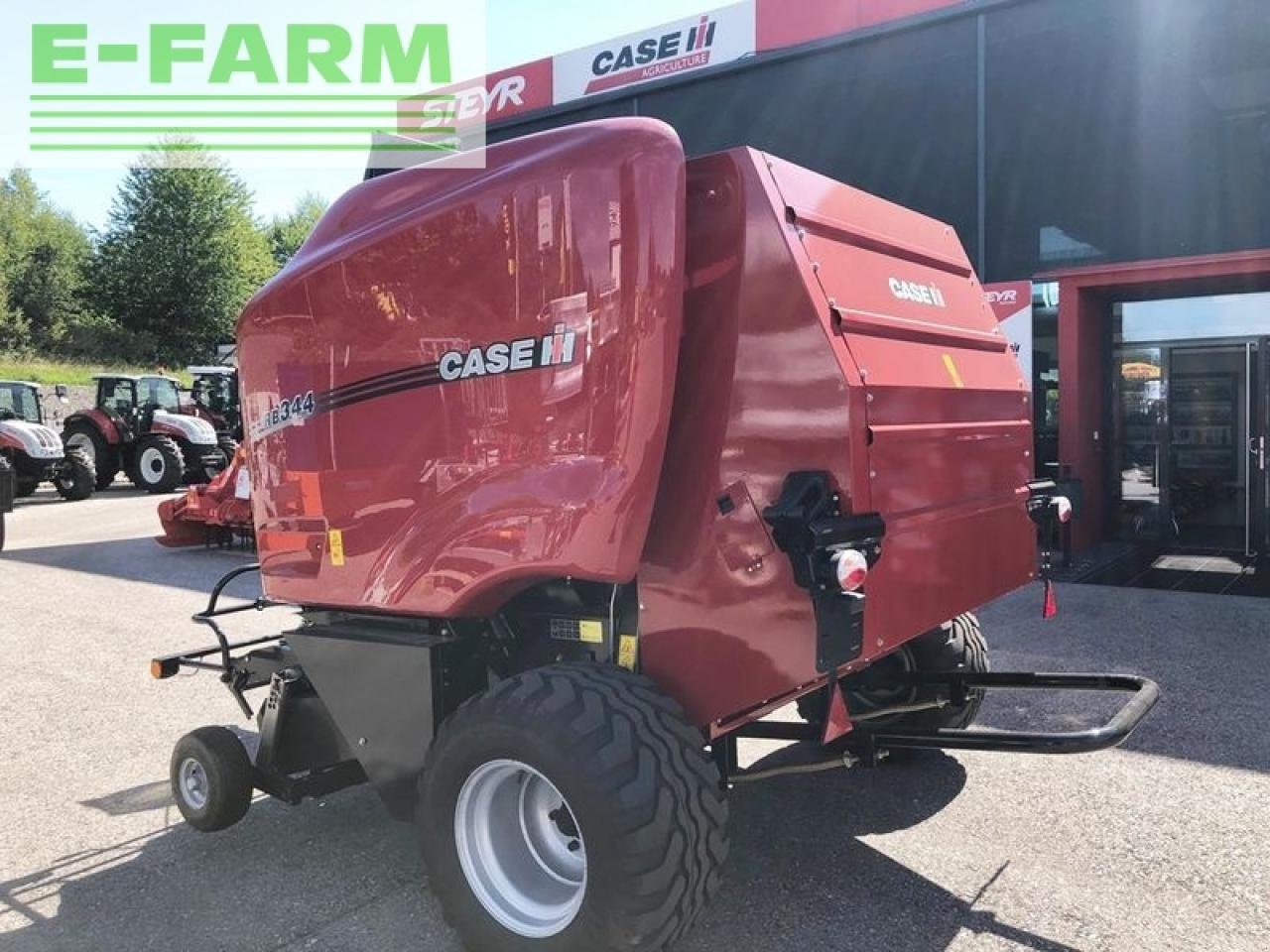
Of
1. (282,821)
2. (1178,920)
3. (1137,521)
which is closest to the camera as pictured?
(1178,920)

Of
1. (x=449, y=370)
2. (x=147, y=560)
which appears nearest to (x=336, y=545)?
(x=449, y=370)

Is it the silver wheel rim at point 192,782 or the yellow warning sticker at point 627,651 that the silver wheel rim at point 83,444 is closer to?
the silver wheel rim at point 192,782

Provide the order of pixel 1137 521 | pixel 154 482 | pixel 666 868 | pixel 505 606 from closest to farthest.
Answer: pixel 666 868 < pixel 505 606 < pixel 1137 521 < pixel 154 482

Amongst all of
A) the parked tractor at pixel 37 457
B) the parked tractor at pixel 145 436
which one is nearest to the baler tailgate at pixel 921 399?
the parked tractor at pixel 145 436

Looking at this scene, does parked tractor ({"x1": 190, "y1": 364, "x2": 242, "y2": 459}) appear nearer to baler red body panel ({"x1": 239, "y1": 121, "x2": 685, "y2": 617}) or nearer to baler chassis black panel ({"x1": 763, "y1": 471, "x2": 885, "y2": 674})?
baler red body panel ({"x1": 239, "y1": 121, "x2": 685, "y2": 617})

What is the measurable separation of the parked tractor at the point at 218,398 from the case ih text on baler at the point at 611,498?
20334 mm

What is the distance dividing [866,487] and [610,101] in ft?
42.8

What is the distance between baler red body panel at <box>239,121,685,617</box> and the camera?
2803 mm

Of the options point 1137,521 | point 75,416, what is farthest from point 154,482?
point 1137,521

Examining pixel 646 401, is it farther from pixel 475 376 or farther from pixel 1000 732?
pixel 1000 732

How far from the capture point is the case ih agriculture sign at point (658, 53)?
1345 centimetres

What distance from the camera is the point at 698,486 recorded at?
2.93 metres

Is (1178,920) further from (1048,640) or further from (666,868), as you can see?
→ (1048,640)

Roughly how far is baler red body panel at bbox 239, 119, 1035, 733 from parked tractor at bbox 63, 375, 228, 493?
17.0 meters
